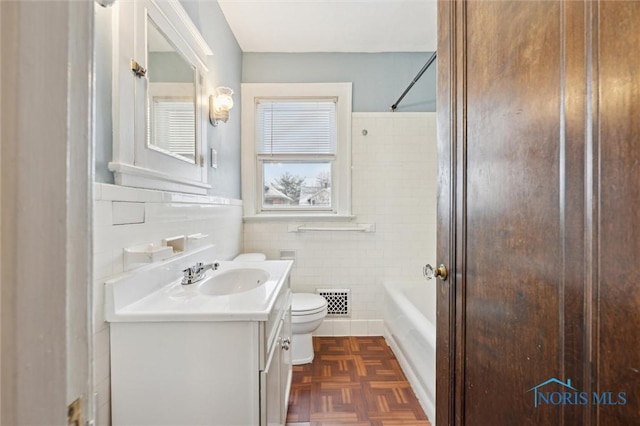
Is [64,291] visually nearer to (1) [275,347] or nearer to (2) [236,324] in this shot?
(2) [236,324]

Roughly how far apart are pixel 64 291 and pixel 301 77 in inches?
103

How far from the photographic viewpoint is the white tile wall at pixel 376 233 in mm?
2516

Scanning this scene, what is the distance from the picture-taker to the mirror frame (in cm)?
96

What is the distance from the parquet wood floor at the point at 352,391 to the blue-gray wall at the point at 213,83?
1.40m

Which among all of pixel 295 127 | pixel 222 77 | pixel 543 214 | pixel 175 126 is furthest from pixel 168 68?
pixel 543 214

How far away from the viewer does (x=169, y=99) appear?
4.23 feet

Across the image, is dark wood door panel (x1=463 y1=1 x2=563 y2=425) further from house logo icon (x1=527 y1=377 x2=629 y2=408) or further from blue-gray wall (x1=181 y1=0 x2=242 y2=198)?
blue-gray wall (x1=181 y1=0 x2=242 y2=198)

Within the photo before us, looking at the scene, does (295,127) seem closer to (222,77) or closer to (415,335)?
(222,77)

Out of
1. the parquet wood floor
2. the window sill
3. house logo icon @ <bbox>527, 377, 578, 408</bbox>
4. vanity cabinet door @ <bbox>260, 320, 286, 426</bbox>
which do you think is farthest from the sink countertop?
the window sill

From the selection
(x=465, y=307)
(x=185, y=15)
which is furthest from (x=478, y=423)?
(x=185, y=15)

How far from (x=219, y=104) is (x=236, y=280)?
1.09 metres

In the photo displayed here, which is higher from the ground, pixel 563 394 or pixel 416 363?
pixel 563 394

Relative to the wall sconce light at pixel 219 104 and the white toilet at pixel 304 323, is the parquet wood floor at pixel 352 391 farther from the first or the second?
the wall sconce light at pixel 219 104

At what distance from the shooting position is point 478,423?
0.77 meters
